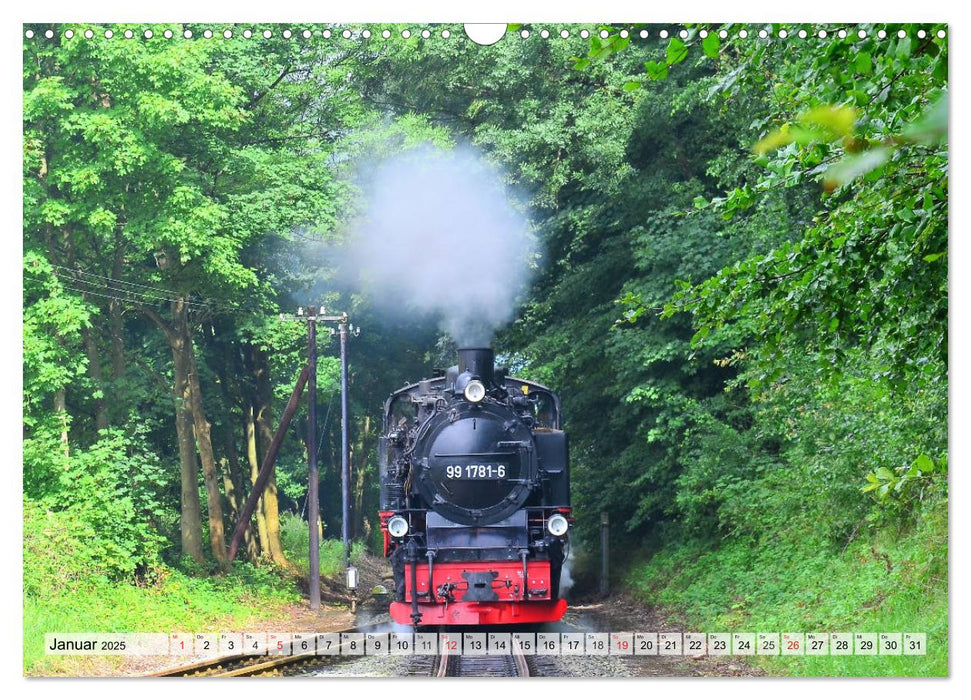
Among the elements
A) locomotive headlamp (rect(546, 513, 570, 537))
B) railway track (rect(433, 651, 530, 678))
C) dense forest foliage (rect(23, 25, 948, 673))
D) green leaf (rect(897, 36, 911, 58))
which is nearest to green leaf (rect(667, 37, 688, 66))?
dense forest foliage (rect(23, 25, 948, 673))

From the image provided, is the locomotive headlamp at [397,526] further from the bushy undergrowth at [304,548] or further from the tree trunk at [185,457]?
the tree trunk at [185,457]

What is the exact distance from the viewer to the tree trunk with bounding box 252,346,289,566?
899 cm

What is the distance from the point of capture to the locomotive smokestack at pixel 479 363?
1031 centimetres

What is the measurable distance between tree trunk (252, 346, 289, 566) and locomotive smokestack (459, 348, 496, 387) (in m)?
1.95

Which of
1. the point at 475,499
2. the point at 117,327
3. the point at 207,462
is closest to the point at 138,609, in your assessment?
the point at 207,462

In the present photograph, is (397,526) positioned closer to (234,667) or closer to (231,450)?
(231,450)

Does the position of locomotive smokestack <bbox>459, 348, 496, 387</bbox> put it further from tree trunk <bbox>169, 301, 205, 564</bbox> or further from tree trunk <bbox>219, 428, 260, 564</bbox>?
tree trunk <bbox>169, 301, 205, 564</bbox>

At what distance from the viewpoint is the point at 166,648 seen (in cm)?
582

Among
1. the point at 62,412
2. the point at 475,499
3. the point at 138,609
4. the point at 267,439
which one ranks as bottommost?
the point at 138,609

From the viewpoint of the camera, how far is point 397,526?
9523 millimetres

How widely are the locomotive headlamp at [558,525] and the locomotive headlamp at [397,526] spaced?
135 cm

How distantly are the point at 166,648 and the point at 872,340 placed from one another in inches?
170

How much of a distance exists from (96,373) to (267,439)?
2836 millimetres

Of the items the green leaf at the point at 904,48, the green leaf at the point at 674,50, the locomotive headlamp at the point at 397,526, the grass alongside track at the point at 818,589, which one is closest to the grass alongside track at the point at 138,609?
the locomotive headlamp at the point at 397,526
